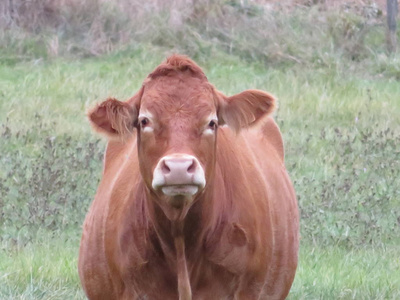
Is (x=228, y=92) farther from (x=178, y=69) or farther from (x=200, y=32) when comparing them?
(x=178, y=69)

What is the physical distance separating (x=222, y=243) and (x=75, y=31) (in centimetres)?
1123

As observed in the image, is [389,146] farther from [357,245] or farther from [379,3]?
[379,3]

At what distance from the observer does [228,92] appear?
1302 centimetres

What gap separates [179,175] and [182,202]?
1.16 ft

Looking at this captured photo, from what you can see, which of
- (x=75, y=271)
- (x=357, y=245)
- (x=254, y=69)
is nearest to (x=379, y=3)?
(x=254, y=69)

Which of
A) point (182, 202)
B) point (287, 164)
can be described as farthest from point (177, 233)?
point (287, 164)

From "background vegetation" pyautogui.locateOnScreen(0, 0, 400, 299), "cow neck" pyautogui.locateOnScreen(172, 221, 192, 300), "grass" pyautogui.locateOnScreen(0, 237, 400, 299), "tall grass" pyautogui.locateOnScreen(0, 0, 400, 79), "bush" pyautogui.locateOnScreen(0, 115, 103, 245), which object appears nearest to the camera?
"cow neck" pyautogui.locateOnScreen(172, 221, 192, 300)

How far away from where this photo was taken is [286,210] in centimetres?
615

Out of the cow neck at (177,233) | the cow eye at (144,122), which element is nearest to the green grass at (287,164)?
the cow neck at (177,233)

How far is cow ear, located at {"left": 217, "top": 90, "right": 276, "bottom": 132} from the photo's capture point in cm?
506

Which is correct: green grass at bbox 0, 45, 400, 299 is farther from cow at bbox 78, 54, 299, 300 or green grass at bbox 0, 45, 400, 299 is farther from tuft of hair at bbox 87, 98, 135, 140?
tuft of hair at bbox 87, 98, 135, 140

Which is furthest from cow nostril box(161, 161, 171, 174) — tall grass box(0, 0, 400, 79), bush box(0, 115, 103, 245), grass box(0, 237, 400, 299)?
tall grass box(0, 0, 400, 79)

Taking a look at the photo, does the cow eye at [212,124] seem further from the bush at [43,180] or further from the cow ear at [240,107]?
the bush at [43,180]

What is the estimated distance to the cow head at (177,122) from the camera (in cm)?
450
